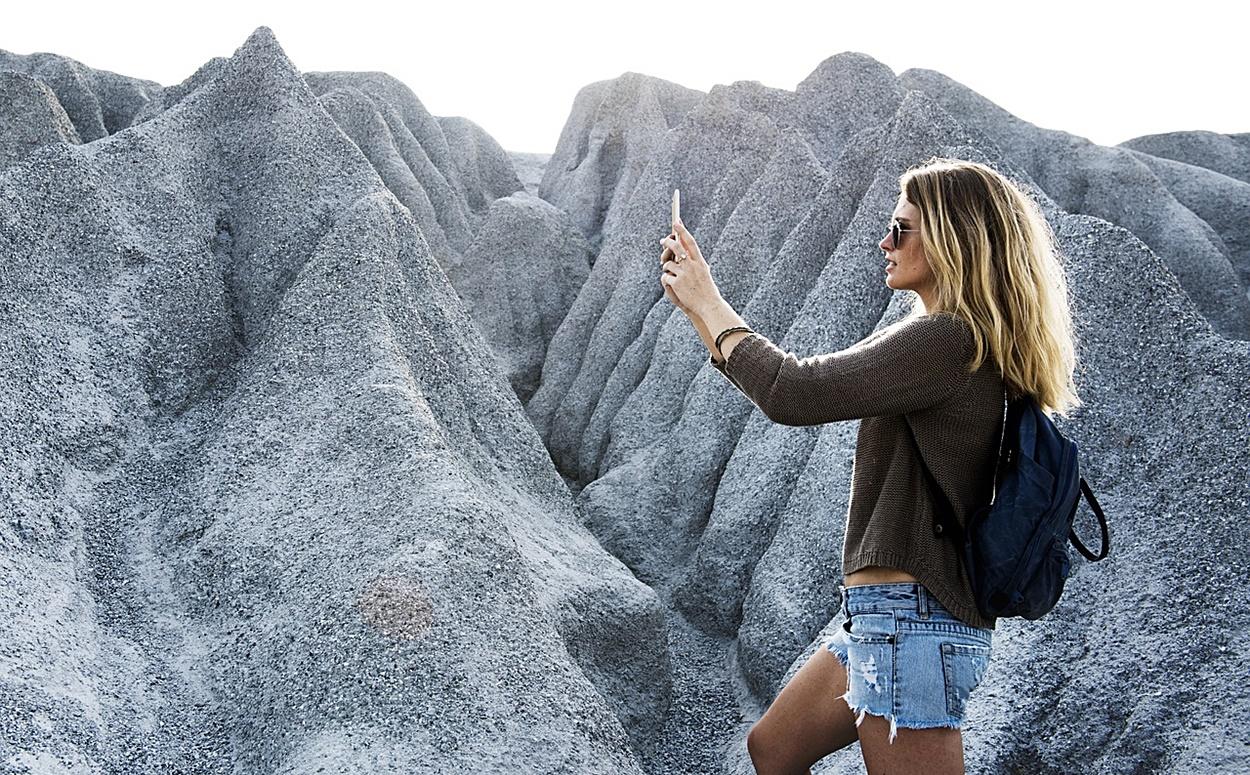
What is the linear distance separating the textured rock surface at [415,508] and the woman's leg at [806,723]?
5.72ft

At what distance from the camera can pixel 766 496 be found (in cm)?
844

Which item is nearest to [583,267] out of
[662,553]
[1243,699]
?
[662,553]

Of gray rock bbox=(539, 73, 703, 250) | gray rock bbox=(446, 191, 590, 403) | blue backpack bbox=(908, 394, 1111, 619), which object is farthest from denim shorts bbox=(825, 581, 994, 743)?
gray rock bbox=(539, 73, 703, 250)

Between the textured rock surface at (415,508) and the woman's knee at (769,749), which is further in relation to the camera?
the textured rock surface at (415,508)

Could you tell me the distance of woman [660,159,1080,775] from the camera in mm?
2594

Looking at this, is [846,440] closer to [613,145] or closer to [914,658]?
[914,658]

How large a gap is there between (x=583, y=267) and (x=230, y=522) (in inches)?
553

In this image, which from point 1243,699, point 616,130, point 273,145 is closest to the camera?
point 1243,699

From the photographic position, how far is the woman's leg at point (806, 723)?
10.1 ft

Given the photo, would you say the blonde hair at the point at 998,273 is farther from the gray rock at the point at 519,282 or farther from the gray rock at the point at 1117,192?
the gray rock at the point at 1117,192

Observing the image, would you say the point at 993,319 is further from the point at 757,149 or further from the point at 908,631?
the point at 757,149

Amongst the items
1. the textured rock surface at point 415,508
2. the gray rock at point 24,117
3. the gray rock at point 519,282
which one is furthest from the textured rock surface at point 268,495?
the gray rock at point 519,282

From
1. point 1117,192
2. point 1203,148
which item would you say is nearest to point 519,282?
point 1117,192

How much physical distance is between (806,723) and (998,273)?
4.71 ft
